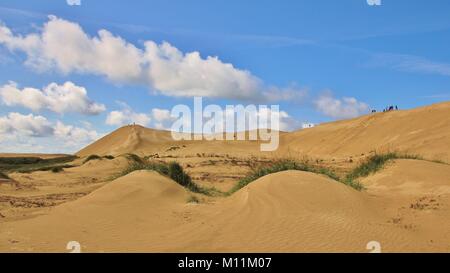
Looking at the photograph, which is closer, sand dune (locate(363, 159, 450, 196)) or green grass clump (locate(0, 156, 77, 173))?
sand dune (locate(363, 159, 450, 196))

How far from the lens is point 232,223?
9359mm

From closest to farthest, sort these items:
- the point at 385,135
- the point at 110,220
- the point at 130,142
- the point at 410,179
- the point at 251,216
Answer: the point at 251,216
the point at 110,220
the point at 410,179
the point at 385,135
the point at 130,142

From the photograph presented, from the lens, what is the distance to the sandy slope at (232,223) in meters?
8.15

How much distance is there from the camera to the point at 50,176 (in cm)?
2777

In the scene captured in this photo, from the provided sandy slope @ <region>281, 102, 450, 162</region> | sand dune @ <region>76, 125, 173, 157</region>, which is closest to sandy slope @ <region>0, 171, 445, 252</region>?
sandy slope @ <region>281, 102, 450, 162</region>

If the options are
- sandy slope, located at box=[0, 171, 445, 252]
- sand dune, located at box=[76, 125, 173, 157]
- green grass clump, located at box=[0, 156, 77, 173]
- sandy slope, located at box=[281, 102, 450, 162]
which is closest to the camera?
sandy slope, located at box=[0, 171, 445, 252]

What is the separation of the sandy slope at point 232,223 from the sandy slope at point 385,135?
18.9 meters

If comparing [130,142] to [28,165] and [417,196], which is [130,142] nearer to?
[28,165]

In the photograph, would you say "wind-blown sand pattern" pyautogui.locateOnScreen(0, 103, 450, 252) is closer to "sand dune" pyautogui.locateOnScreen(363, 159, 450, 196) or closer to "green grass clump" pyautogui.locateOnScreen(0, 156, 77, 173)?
"sand dune" pyautogui.locateOnScreen(363, 159, 450, 196)

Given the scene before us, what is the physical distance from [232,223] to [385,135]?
35072 millimetres

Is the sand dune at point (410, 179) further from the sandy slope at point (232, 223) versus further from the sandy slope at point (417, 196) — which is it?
the sandy slope at point (232, 223)

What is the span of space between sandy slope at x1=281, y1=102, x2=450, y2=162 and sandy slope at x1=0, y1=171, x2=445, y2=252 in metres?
18.9

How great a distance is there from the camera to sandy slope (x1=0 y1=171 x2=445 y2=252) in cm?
815

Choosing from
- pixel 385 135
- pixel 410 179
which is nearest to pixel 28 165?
pixel 385 135
